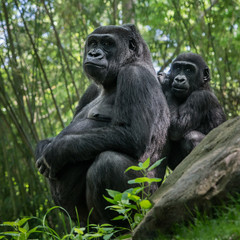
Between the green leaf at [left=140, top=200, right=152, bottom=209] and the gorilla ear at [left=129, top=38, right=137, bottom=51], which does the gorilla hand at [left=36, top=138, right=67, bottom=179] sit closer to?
the green leaf at [left=140, top=200, right=152, bottom=209]

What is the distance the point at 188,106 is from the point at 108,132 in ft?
3.40

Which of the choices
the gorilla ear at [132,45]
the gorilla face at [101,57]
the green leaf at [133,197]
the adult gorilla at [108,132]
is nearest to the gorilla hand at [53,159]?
the adult gorilla at [108,132]

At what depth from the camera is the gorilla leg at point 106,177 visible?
11.3 feet

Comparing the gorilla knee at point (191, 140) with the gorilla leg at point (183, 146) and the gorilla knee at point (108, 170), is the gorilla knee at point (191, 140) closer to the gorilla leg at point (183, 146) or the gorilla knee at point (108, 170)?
the gorilla leg at point (183, 146)

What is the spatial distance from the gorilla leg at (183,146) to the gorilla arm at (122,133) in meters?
0.57

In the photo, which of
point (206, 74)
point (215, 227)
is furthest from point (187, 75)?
point (215, 227)

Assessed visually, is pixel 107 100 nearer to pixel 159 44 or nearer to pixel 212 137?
pixel 212 137

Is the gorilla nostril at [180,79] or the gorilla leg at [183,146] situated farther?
the gorilla nostril at [180,79]

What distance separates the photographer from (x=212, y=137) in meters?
3.27

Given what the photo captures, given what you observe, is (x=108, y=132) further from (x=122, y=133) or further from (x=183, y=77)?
(x=183, y=77)

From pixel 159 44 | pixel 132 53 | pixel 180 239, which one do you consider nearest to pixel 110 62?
pixel 132 53

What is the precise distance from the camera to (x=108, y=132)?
363 centimetres

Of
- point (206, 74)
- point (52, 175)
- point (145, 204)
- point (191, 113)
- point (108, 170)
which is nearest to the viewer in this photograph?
point (145, 204)

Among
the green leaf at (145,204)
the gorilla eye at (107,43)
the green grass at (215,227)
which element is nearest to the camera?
the green grass at (215,227)
